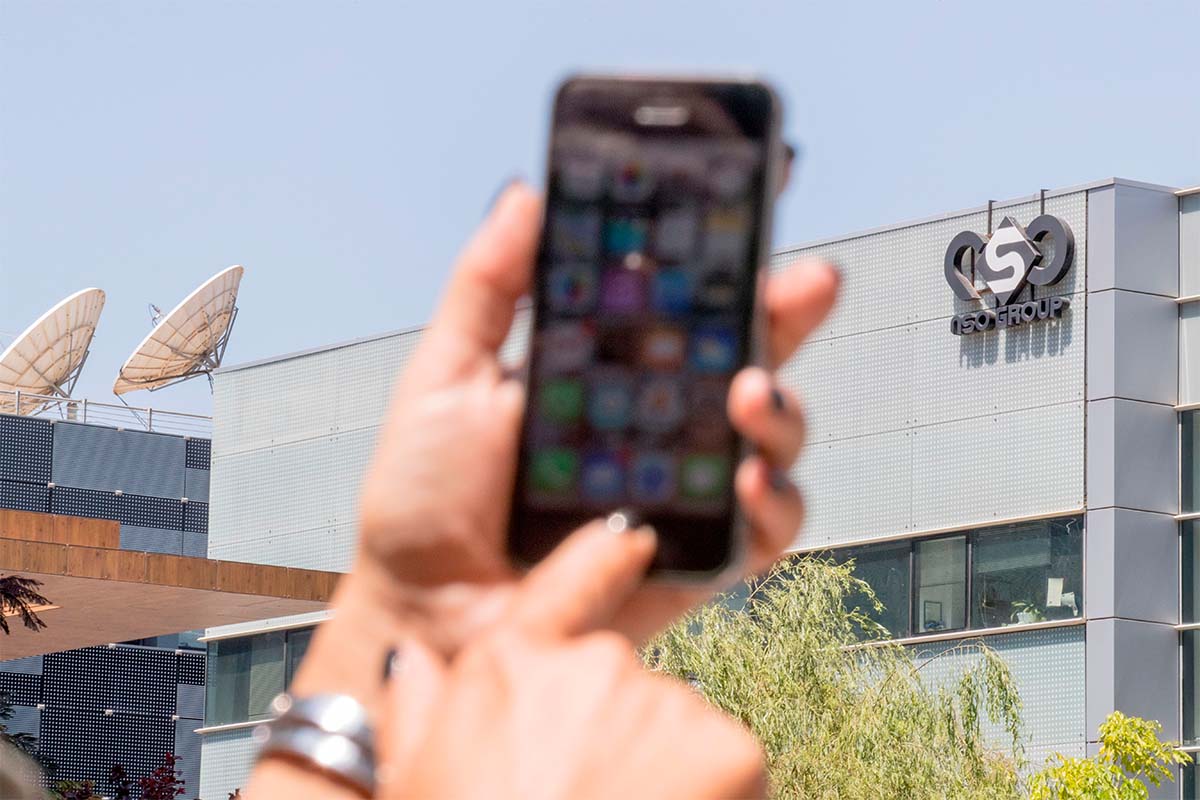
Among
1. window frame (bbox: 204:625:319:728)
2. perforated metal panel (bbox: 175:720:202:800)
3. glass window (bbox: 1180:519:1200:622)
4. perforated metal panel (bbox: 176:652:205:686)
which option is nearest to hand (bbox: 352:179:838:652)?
glass window (bbox: 1180:519:1200:622)

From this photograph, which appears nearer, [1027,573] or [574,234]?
[574,234]

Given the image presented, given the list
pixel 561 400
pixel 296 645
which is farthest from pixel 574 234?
pixel 296 645

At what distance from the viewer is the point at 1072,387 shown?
2709 centimetres

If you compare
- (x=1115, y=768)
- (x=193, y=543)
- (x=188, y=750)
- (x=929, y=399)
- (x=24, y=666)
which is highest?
(x=929, y=399)

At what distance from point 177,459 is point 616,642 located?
5288 centimetres

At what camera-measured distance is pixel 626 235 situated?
179 cm

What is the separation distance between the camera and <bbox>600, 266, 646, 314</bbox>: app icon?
1777 mm

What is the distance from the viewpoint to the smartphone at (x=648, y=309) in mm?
1687

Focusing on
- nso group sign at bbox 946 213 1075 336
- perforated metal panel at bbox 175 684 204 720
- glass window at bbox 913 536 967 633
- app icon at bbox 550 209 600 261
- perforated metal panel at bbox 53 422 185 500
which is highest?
nso group sign at bbox 946 213 1075 336

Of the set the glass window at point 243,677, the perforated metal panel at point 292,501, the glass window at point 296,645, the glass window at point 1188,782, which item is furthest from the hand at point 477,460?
the glass window at point 243,677

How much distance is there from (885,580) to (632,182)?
1090 inches

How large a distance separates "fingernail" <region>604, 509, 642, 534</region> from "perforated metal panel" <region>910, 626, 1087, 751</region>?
24.9 meters

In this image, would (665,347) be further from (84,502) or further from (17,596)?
(84,502)

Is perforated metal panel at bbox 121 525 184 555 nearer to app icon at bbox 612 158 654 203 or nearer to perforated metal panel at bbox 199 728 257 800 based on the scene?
perforated metal panel at bbox 199 728 257 800
